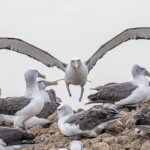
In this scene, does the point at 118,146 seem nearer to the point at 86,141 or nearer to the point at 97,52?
the point at 86,141

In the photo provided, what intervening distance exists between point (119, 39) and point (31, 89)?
4.97m

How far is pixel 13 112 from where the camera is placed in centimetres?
1628

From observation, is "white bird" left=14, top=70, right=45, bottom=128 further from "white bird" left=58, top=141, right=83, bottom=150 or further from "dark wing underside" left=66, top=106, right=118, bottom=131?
"white bird" left=58, top=141, right=83, bottom=150

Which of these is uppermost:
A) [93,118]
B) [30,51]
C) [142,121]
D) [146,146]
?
[30,51]

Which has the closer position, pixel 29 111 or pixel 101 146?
pixel 101 146

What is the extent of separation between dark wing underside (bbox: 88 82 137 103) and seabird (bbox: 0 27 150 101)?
137 inches

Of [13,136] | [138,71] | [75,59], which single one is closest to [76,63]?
[75,59]

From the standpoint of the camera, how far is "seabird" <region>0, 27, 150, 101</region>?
20688 mm

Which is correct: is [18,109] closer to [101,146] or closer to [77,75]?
[101,146]

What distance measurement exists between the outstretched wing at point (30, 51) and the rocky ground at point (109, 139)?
5.34 meters

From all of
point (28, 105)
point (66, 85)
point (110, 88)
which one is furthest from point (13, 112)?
point (66, 85)

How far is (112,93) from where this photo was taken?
16.8 m

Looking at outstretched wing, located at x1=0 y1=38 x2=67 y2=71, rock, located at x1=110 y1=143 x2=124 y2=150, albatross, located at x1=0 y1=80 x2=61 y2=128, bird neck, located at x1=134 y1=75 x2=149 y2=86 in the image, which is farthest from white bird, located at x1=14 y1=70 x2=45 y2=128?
outstretched wing, located at x1=0 y1=38 x2=67 y2=71

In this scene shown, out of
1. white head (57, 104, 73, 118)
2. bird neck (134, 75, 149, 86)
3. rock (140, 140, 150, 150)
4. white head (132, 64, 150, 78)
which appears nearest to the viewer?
rock (140, 140, 150, 150)
